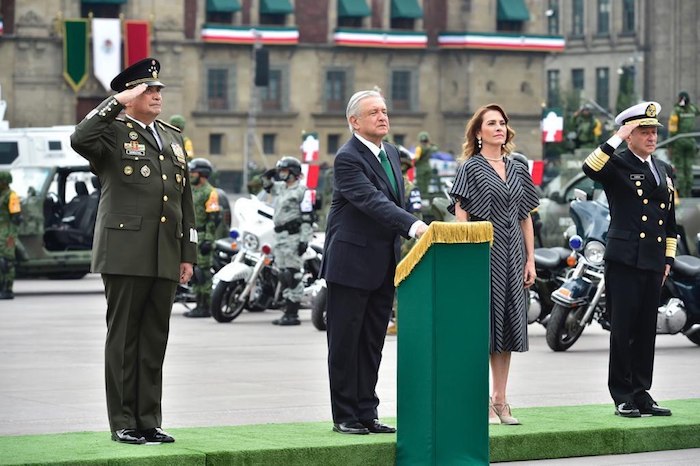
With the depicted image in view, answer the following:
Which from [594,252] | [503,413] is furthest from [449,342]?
[594,252]

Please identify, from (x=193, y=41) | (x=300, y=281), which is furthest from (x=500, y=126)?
(x=193, y=41)

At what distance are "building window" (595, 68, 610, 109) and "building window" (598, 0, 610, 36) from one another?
2361mm

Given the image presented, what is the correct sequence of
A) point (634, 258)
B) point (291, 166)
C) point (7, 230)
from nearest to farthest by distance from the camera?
point (634, 258), point (291, 166), point (7, 230)

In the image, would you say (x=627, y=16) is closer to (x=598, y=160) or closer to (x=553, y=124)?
(x=553, y=124)

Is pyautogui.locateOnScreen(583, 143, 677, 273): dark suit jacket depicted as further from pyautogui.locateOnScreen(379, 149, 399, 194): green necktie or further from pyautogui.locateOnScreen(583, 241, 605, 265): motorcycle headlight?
pyautogui.locateOnScreen(583, 241, 605, 265): motorcycle headlight

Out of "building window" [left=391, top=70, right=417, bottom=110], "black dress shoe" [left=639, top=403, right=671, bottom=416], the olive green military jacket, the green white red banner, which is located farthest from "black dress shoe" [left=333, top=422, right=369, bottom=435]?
"building window" [left=391, top=70, right=417, bottom=110]

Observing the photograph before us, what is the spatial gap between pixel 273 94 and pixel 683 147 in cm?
5052

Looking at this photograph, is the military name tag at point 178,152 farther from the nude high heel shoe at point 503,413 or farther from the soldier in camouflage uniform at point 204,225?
the soldier in camouflage uniform at point 204,225

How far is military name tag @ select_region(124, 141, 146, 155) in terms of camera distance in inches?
359

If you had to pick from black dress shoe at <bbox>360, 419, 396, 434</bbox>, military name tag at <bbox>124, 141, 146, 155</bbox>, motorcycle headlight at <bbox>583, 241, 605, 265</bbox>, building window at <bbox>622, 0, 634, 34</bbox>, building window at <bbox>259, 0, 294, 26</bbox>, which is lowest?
black dress shoe at <bbox>360, 419, 396, 434</bbox>

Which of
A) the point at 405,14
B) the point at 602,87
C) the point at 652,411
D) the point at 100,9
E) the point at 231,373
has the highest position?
the point at 405,14

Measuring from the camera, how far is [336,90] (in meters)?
85.2

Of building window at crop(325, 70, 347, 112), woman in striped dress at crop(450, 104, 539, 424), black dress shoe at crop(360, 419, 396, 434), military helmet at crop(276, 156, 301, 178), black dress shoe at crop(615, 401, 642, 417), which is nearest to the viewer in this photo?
black dress shoe at crop(360, 419, 396, 434)

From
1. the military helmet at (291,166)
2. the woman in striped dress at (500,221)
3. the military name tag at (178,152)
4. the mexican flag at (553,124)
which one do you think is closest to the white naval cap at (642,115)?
the woman in striped dress at (500,221)
